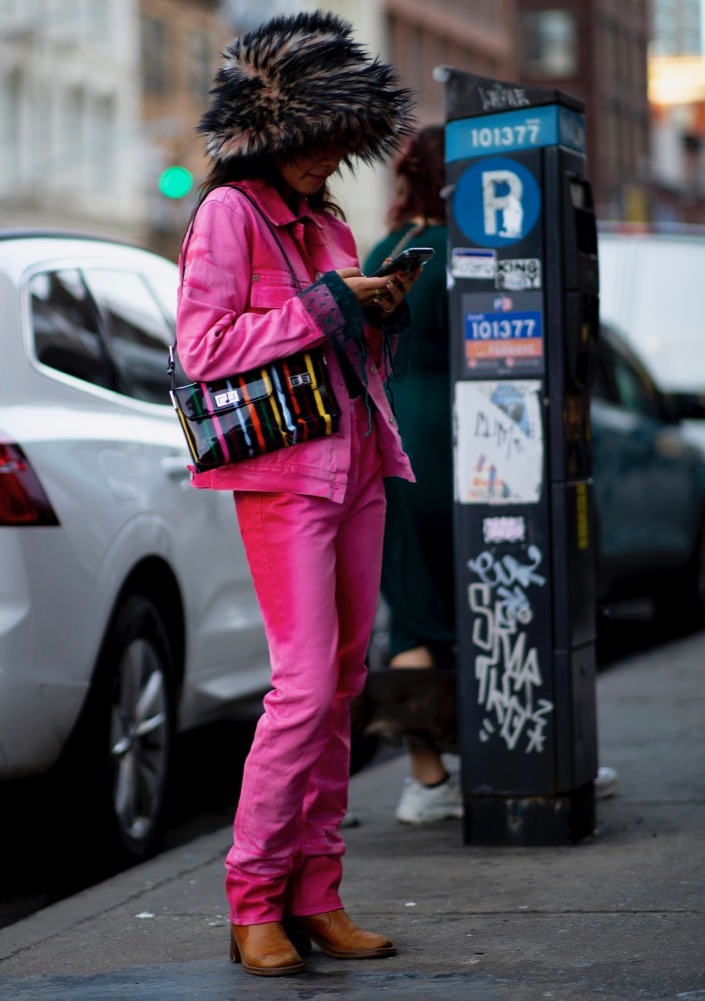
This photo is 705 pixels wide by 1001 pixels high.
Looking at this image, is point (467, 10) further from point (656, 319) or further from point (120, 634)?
point (120, 634)

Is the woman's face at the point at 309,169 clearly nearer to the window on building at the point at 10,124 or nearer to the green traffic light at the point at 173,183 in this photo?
the green traffic light at the point at 173,183

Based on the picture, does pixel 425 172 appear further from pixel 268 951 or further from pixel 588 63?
pixel 588 63

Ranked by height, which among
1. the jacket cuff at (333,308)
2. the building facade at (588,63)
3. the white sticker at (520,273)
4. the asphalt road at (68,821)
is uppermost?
the building facade at (588,63)

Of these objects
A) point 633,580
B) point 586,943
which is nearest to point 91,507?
point 586,943

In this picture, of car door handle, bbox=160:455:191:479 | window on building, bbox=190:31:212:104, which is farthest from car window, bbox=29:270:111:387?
window on building, bbox=190:31:212:104

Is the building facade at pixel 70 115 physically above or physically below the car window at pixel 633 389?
above

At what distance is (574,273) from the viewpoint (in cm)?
511

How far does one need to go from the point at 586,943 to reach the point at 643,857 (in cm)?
91

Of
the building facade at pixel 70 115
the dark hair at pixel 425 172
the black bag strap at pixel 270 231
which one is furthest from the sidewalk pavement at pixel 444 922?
the building facade at pixel 70 115

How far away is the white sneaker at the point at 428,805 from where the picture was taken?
571cm

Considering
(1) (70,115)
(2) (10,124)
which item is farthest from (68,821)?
(1) (70,115)

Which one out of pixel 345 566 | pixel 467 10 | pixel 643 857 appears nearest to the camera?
pixel 345 566

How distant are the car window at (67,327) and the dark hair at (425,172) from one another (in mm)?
1021

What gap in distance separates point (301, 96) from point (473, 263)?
1.36 m
